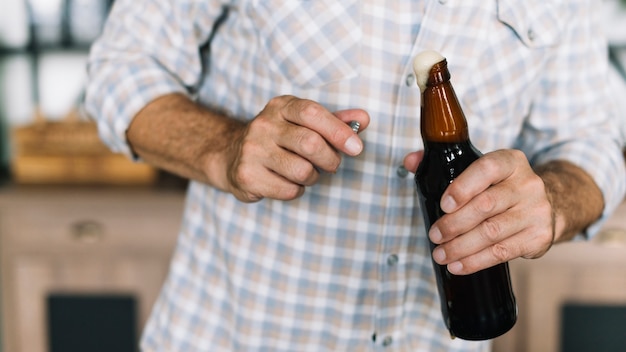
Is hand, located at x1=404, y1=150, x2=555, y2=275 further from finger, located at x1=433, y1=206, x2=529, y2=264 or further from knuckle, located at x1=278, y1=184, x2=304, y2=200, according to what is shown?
knuckle, located at x1=278, y1=184, x2=304, y2=200

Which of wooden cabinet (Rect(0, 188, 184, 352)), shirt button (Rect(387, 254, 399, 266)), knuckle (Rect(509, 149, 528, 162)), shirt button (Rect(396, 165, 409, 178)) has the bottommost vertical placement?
wooden cabinet (Rect(0, 188, 184, 352))

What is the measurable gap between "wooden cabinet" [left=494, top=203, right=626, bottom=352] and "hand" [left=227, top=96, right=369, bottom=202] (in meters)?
1.48

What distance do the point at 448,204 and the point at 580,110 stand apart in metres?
0.47

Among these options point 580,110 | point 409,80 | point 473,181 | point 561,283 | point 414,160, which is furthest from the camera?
point 561,283

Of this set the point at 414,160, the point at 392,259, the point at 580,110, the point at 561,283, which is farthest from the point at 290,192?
the point at 561,283

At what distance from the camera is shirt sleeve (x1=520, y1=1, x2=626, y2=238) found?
110 cm

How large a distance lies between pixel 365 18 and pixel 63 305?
1.65m

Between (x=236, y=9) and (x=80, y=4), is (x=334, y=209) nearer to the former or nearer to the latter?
(x=236, y=9)

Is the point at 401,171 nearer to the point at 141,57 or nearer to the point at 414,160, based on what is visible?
the point at 414,160

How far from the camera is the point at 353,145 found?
0.77 metres

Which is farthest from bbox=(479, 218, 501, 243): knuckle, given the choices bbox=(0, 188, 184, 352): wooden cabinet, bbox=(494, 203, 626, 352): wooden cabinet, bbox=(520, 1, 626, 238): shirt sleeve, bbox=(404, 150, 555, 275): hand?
bbox=(0, 188, 184, 352): wooden cabinet

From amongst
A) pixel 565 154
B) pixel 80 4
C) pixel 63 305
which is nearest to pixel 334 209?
pixel 565 154

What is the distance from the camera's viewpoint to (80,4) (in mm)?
2572

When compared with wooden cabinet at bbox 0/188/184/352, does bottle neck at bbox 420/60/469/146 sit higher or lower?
higher
